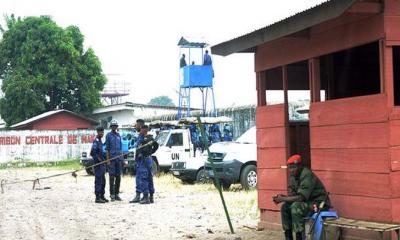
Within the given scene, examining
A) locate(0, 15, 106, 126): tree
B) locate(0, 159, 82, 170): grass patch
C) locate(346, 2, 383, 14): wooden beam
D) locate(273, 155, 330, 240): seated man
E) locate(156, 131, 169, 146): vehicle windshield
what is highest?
locate(0, 15, 106, 126): tree

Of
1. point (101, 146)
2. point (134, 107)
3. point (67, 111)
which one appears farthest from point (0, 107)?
point (101, 146)

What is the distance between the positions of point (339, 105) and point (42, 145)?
107ft

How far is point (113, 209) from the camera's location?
13.5 meters

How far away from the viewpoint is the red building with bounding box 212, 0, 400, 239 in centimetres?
667

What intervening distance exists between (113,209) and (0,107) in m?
34.0

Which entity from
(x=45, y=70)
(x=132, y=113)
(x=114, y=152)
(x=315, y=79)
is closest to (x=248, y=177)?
(x=114, y=152)

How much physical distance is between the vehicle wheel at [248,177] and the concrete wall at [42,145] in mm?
24315

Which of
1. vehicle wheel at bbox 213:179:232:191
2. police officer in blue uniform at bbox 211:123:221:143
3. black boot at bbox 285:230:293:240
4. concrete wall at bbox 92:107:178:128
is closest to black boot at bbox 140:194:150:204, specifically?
vehicle wheel at bbox 213:179:232:191

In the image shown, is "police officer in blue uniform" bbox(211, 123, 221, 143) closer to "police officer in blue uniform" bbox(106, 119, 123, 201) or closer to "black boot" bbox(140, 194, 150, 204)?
"police officer in blue uniform" bbox(106, 119, 123, 201)

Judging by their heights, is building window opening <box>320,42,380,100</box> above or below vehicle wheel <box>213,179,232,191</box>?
above

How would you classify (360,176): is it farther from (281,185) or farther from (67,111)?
(67,111)

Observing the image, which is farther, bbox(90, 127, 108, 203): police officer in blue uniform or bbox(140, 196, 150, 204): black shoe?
bbox(90, 127, 108, 203): police officer in blue uniform

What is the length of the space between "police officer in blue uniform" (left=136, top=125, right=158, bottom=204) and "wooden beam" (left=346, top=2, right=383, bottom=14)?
8.08 m

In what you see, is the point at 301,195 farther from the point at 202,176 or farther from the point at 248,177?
the point at 202,176
